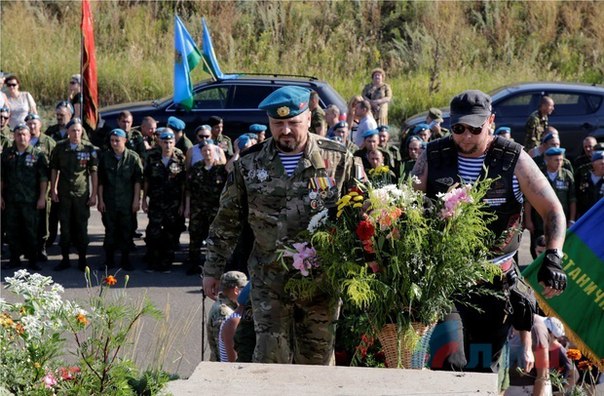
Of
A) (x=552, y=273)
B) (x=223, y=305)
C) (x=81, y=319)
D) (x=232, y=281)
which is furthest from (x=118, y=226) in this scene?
(x=81, y=319)

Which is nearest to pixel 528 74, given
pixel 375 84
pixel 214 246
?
pixel 375 84

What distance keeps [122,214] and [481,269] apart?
8.98m

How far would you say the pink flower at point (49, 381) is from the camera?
4.80 meters

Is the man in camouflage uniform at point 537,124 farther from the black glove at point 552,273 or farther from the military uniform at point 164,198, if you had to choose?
the black glove at point 552,273

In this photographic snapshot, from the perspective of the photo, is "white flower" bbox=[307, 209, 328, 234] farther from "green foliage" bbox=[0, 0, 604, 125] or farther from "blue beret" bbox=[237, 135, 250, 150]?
"green foliage" bbox=[0, 0, 604, 125]

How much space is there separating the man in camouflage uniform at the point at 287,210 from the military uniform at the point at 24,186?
7750mm

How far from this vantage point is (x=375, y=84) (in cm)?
2036

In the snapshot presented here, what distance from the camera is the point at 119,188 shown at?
1441 cm

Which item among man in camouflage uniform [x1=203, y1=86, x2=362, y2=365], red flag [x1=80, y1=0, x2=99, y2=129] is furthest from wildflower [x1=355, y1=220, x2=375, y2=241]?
red flag [x1=80, y1=0, x2=99, y2=129]

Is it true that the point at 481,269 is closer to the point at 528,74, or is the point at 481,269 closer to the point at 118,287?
the point at 118,287

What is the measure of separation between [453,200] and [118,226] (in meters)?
9.06

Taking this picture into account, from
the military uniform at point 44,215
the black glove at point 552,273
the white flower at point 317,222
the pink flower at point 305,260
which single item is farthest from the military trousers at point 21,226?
the black glove at point 552,273

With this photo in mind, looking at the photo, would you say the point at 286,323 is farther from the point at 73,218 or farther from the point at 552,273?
the point at 73,218

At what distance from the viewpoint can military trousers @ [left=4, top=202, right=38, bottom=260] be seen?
14.3m
